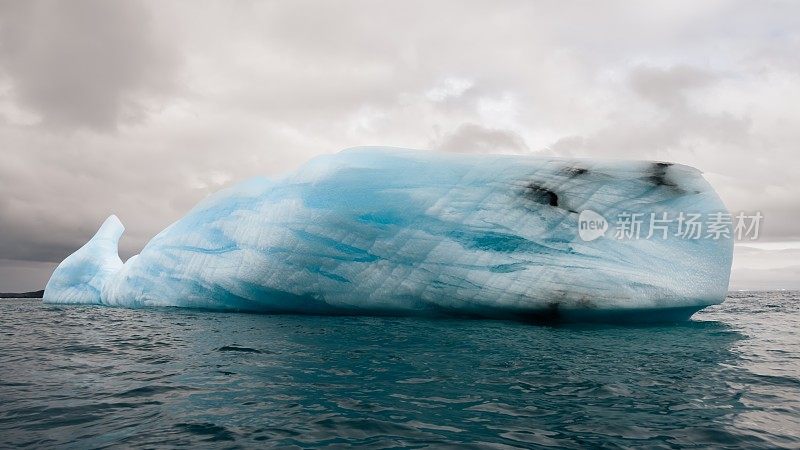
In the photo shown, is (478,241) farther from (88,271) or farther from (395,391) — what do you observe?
(88,271)

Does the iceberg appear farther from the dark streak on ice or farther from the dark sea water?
the dark sea water

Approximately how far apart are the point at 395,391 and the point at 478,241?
6.18m

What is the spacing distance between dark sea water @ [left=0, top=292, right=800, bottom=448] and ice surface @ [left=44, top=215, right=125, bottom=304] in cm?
1014

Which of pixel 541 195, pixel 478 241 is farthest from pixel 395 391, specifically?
pixel 541 195

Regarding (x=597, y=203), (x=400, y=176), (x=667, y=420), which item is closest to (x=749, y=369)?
(x=667, y=420)

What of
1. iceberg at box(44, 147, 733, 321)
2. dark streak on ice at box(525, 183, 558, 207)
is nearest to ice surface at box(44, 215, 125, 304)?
iceberg at box(44, 147, 733, 321)

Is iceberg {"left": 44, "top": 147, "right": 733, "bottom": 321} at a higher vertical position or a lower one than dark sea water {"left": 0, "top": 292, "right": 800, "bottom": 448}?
higher

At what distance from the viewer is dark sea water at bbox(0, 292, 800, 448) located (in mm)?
3055

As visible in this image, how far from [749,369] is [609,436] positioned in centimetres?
323

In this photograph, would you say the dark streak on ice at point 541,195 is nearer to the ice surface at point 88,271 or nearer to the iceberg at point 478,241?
the iceberg at point 478,241

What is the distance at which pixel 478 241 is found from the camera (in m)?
9.90

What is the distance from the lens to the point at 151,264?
44.3 feet

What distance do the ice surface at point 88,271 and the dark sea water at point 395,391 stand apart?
10142 mm

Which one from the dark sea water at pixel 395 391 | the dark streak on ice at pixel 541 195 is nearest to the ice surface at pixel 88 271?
the dark sea water at pixel 395 391
